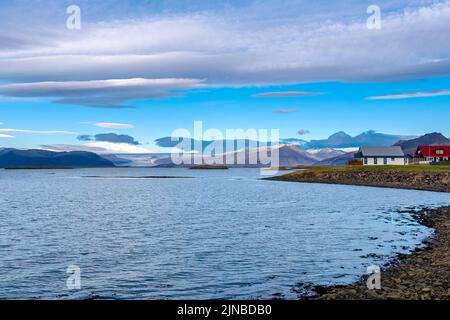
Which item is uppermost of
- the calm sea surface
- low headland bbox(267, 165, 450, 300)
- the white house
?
the white house

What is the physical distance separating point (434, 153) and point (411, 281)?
159m

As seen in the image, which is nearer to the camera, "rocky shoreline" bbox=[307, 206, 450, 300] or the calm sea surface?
"rocky shoreline" bbox=[307, 206, 450, 300]

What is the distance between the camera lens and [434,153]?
539 feet

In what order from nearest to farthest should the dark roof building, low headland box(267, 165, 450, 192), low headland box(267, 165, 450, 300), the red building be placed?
low headland box(267, 165, 450, 300) < low headland box(267, 165, 450, 192) < the dark roof building < the red building

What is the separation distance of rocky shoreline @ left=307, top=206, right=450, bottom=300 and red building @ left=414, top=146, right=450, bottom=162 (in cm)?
14586

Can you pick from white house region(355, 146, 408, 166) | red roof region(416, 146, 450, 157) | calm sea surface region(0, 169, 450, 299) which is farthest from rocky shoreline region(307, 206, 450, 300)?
red roof region(416, 146, 450, 157)

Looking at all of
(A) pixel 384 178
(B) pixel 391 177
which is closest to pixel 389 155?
(A) pixel 384 178

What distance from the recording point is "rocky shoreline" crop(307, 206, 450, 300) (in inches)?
722

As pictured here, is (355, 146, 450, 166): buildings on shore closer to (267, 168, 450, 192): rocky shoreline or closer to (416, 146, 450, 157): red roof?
(416, 146, 450, 157): red roof

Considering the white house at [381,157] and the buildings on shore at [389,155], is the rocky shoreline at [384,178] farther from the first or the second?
the buildings on shore at [389,155]

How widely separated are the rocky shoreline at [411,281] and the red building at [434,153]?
146 m

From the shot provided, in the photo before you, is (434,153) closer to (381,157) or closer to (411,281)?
(381,157)
